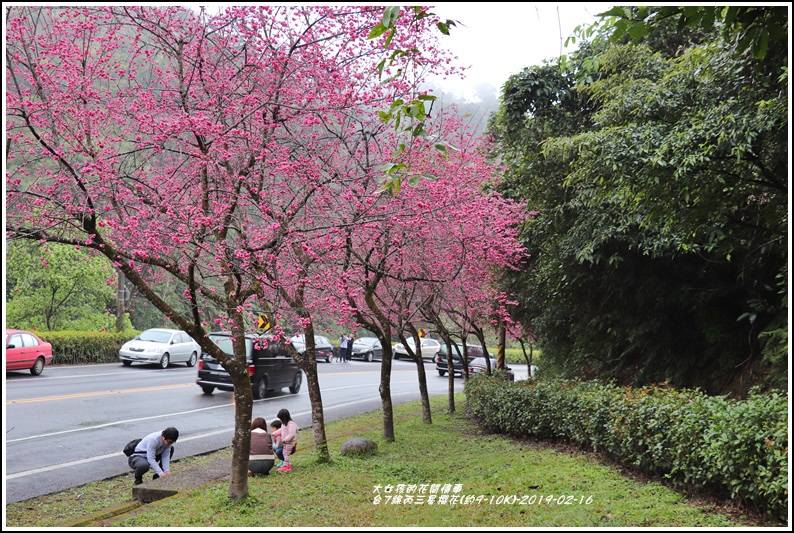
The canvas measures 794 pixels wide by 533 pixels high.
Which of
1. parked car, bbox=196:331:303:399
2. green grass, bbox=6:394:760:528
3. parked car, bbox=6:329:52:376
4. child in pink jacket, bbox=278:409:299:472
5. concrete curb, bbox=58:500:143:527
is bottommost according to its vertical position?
green grass, bbox=6:394:760:528

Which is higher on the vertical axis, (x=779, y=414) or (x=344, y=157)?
(x=344, y=157)

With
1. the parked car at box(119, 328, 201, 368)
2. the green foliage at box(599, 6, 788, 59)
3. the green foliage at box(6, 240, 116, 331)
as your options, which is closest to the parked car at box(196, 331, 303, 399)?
the parked car at box(119, 328, 201, 368)

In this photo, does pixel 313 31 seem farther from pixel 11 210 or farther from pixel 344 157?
pixel 11 210

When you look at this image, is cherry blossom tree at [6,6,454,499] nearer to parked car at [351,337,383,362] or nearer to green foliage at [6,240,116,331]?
green foliage at [6,240,116,331]

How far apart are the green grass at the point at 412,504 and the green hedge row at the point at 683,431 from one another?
11.2 inches

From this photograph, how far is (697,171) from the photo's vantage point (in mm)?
7996

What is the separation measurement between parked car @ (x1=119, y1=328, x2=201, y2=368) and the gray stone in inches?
596

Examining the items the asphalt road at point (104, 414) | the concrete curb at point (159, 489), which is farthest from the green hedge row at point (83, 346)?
the concrete curb at point (159, 489)

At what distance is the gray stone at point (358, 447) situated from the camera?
31.4 ft

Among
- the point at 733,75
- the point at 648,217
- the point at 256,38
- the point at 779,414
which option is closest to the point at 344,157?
the point at 256,38

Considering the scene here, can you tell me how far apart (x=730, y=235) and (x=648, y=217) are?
4.84 feet

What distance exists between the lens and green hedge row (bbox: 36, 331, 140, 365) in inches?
943

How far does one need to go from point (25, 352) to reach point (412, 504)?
1672 centimetres

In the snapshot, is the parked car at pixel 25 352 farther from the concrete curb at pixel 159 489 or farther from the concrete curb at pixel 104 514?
the concrete curb at pixel 104 514
